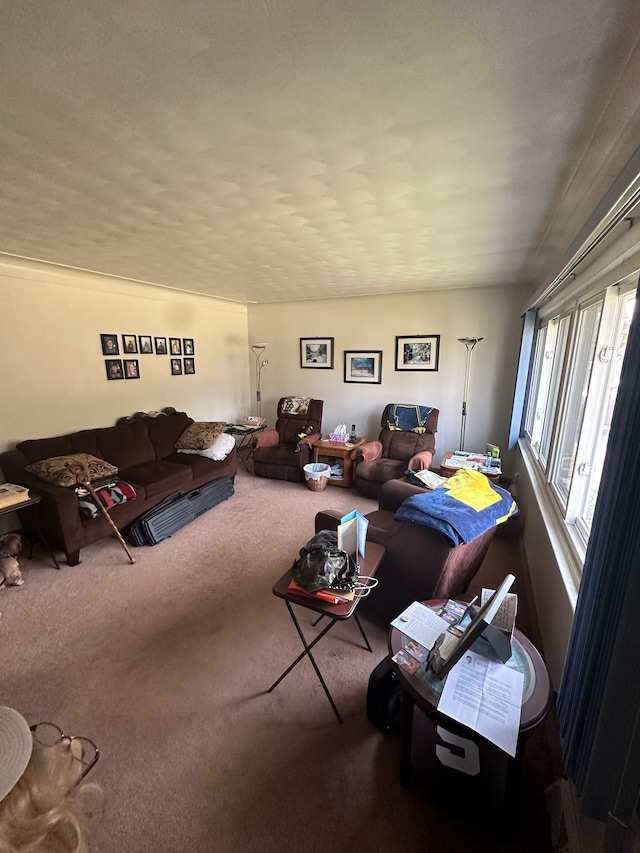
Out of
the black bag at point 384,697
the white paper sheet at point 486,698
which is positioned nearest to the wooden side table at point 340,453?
the black bag at point 384,697

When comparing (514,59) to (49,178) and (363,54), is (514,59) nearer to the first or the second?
(363,54)

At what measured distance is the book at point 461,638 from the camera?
104cm

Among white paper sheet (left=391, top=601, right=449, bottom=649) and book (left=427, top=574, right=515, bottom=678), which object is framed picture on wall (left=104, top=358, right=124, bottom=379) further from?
book (left=427, top=574, right=515, bottom=678)

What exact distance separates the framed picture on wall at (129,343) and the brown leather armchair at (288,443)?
1.90 m

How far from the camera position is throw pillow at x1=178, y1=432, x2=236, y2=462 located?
4.23 meters

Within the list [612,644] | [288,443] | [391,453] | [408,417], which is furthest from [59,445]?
[612,644]

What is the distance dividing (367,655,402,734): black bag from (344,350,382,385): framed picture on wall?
13.6 feet

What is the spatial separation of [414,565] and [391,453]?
2.76 m

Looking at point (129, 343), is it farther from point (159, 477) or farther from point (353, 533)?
point (353, 533)

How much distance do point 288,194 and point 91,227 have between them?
1423mm

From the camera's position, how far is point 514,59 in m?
0.94

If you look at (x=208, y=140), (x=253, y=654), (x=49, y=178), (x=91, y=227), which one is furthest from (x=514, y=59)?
(x=253, y=654)

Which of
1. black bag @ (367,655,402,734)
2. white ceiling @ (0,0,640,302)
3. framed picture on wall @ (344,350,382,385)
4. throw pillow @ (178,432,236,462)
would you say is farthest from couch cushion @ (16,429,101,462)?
framed picture on wall @ (344,350,382,385)

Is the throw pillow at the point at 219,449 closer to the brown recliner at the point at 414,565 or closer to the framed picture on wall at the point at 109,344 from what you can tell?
the framed picture on wall at the point at 109,344
